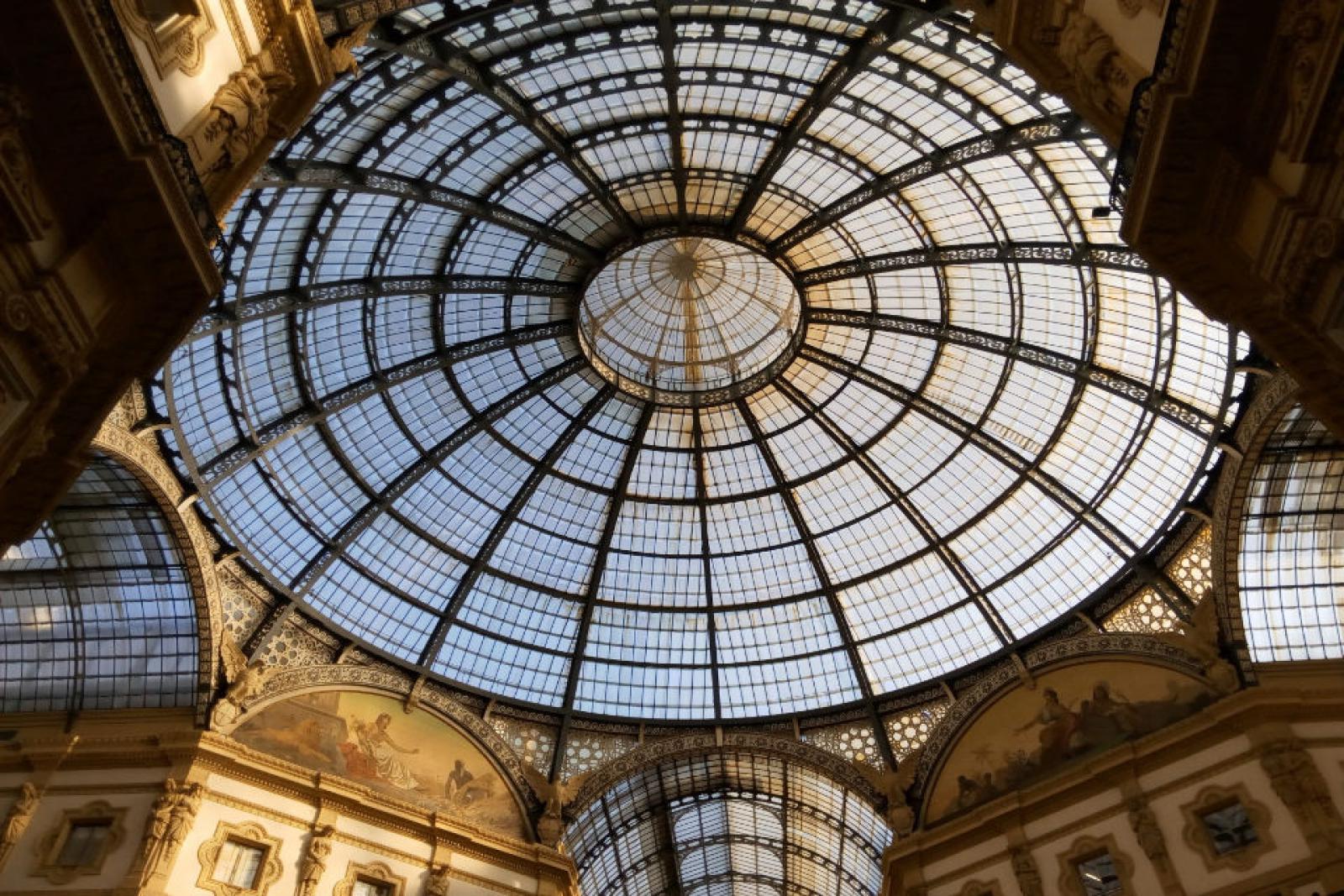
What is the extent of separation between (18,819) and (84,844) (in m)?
1.64

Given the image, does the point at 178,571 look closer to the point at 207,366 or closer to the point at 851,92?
the point at 207,366

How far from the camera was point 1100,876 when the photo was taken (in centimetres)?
2378

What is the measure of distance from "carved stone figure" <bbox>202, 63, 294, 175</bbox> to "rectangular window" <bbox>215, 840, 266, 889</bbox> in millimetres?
17322

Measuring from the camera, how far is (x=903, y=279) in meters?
30.0

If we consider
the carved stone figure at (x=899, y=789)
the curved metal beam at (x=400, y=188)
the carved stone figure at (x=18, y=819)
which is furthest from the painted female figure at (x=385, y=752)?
the curved metal beam at (x=400, y=188)

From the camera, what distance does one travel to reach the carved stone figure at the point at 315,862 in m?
24.0

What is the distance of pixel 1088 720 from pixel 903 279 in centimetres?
1329

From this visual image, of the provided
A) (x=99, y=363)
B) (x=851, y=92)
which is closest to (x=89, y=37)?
(x=99, y=363)

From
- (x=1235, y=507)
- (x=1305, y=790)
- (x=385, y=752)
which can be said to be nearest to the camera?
(x=1305, y=790)

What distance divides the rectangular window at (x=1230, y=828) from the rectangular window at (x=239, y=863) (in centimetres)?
2181

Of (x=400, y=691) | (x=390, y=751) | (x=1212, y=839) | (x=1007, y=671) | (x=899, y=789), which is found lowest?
(x=1212, y=839)

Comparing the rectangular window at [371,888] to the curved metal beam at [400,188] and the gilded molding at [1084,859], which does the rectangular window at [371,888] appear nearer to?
the gilded molding at [1084,859]

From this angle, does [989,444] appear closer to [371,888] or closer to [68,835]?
[371,888]

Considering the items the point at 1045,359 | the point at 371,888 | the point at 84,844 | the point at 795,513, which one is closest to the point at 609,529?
the point at 795,513
